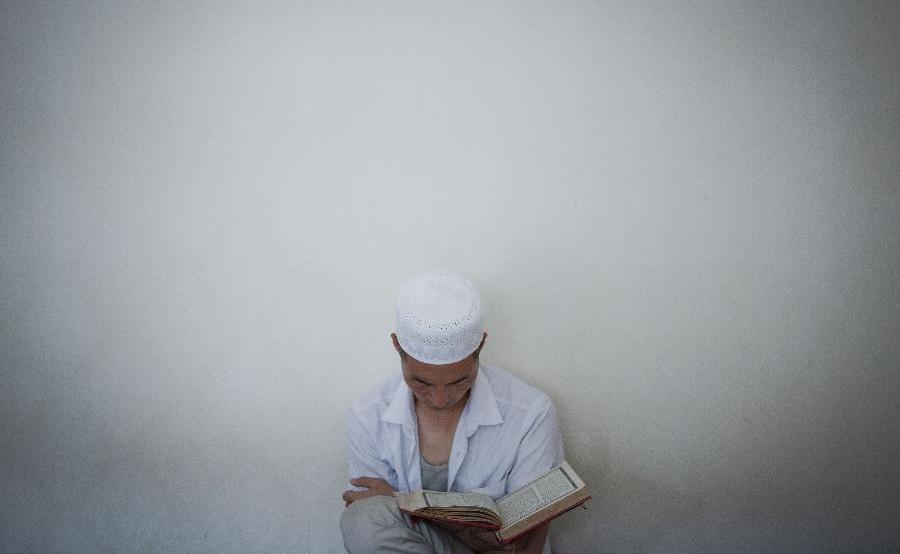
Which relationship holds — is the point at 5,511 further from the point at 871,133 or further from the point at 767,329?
the point at 871,133

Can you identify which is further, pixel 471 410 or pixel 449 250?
pixel 449 250

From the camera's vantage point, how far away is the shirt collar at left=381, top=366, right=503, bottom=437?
5.60 feet

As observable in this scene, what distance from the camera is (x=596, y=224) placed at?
1939 millimetres

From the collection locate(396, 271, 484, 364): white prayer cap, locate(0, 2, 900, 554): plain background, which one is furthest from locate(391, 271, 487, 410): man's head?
locate(0, 2, 900, 554): plain background

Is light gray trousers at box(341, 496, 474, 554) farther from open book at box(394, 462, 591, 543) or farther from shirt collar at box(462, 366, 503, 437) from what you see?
shirt collar at box(462, 366, 503, 437)

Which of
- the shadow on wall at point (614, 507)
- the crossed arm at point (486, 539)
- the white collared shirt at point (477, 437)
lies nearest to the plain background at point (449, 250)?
the shadow on wall at point (614, 507)

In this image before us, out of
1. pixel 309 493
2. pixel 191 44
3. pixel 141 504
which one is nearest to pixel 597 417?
pixel 309 493

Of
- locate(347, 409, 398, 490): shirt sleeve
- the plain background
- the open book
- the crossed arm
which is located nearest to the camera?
the open book

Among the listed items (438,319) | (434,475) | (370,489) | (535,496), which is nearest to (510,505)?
(535,496)

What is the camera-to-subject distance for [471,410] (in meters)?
→ 1.71

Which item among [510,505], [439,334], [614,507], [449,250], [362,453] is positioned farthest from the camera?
[614,507]

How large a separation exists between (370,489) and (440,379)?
1.57ft

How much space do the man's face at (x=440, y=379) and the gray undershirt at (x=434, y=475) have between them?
30cm

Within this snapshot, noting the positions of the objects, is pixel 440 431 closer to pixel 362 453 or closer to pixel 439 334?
pixel 362 453
